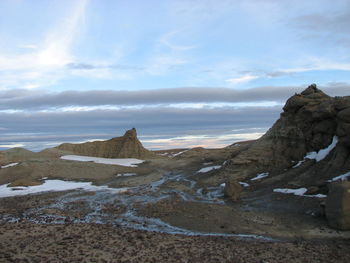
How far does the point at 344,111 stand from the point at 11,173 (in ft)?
121

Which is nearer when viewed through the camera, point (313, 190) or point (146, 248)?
point (146, 248)

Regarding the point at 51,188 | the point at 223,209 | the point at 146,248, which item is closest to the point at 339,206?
the point at 223,209

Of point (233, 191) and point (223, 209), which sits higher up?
point (233, 191)

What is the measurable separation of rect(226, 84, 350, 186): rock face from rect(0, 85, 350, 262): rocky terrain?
9cm

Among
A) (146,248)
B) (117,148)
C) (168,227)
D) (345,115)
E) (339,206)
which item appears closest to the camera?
(146,248)

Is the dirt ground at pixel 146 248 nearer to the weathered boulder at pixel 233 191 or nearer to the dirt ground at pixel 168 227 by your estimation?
the dirt ground at pixel 168 227

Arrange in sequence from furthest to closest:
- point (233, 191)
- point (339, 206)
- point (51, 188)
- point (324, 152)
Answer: point (51, 188) → point (324, 152) → point (233, 191) → point (339, 206)

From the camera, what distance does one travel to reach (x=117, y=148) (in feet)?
253

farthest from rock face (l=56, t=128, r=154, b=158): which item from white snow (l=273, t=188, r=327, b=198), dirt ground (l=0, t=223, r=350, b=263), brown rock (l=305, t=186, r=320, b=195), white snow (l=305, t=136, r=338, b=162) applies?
dirt ground (l=0, t=223, r=350, b=263)

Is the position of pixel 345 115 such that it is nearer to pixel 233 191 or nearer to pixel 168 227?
pixel 233 191

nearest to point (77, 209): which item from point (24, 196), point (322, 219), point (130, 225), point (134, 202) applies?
point (134, 202)

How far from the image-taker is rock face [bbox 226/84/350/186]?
80.4 feet

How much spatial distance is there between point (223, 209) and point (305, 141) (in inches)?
516

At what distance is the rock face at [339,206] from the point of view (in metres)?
15.8
